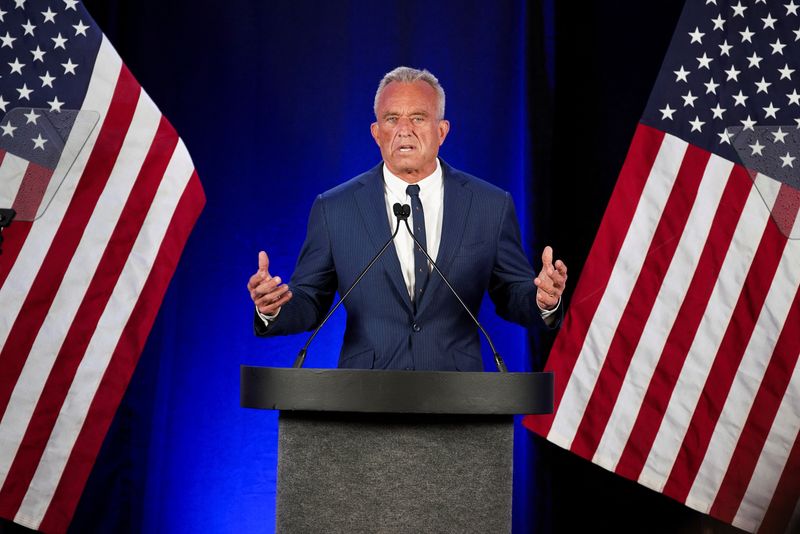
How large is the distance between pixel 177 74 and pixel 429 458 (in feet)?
7.36

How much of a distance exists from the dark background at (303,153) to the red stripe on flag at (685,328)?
337mm

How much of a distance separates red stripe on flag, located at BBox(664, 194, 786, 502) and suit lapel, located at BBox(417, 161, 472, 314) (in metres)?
1.18

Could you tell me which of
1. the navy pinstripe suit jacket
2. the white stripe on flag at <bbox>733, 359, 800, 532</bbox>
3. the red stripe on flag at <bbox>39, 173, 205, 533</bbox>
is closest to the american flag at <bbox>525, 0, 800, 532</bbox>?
the white stripe on flag at <bbox>733, 359, 800, 532</bbox>

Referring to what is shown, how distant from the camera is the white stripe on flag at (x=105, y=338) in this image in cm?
280

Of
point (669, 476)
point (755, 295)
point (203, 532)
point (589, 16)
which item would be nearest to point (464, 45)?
point (589, 16)

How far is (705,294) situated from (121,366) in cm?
192

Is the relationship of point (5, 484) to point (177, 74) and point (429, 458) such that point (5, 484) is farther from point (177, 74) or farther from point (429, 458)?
point (429, 458)

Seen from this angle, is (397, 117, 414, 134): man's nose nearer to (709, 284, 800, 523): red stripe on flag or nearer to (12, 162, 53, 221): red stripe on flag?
(12, 162, 53, 221): red stripe on flag

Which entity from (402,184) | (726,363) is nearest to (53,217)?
(402,184)

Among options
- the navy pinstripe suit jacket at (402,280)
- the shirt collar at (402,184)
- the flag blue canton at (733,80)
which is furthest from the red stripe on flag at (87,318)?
the flag blue canton at (733,80)

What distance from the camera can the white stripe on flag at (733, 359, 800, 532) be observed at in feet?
8.95

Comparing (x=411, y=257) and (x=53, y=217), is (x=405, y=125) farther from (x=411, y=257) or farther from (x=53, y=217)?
(x=53, y=217)

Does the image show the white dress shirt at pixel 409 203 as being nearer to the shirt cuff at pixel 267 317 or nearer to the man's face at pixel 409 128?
the man's face at pixel 409 128

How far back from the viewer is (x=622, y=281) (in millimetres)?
2906
